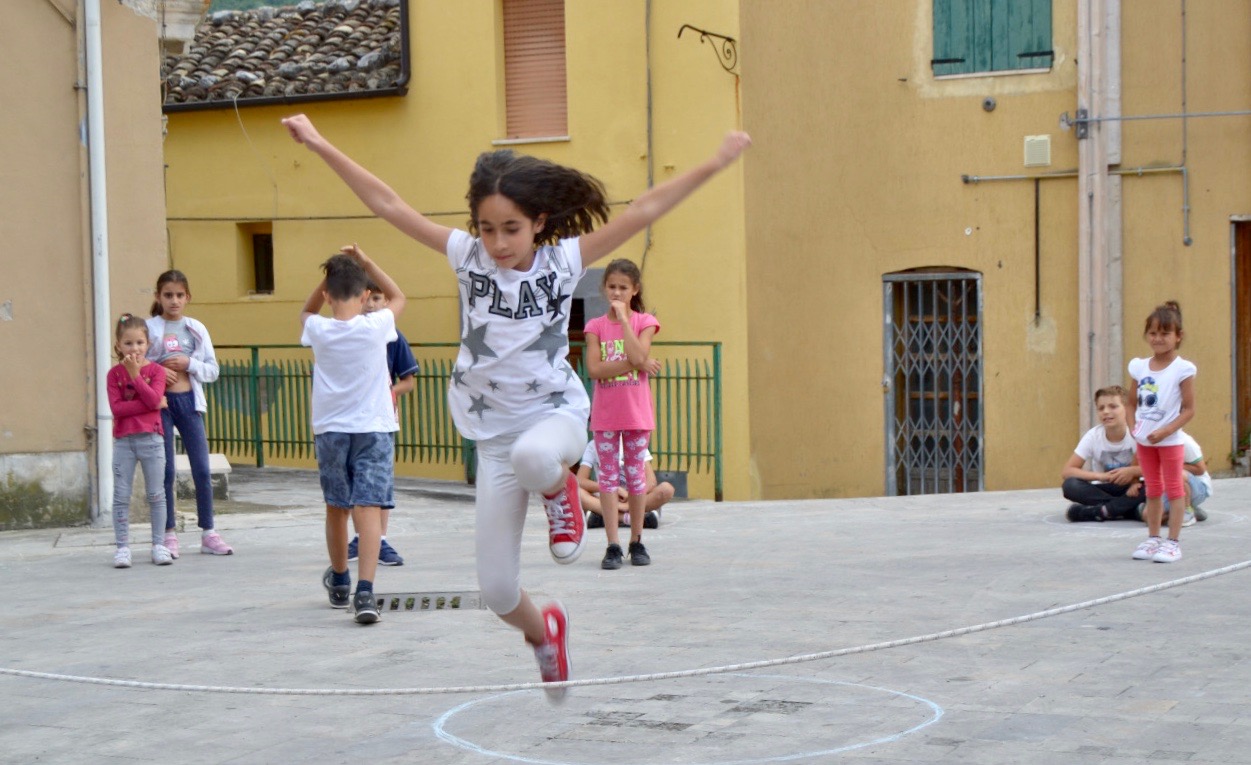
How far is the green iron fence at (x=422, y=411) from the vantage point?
15992mm

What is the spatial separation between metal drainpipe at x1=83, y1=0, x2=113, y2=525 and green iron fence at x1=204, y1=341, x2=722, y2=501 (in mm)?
5515

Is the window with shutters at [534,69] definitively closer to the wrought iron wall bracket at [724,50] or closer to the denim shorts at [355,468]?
the wrought iron wall bracket at [724,50]

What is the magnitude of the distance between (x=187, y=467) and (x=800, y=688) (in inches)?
337

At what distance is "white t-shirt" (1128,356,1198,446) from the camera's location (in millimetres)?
9203

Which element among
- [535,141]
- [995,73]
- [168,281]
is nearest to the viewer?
[168,281]

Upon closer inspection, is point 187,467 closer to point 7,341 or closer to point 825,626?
point 7,341

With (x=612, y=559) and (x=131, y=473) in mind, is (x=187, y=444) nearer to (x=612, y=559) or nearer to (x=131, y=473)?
(x=131, y=473)

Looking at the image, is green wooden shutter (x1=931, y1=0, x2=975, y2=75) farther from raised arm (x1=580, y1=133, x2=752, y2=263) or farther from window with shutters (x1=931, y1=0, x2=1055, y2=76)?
raised arm (x1=580, y1=133, x2=752, y2=263)

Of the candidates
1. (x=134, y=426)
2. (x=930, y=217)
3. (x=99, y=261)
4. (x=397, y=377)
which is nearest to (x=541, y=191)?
(x=397, y=377)

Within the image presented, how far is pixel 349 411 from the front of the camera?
7.81 metres

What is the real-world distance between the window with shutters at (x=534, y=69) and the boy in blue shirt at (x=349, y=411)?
11.7 meters

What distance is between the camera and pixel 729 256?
18.3 meters

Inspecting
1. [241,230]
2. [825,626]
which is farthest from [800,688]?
[241,230]

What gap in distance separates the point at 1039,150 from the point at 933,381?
2.72 meters
